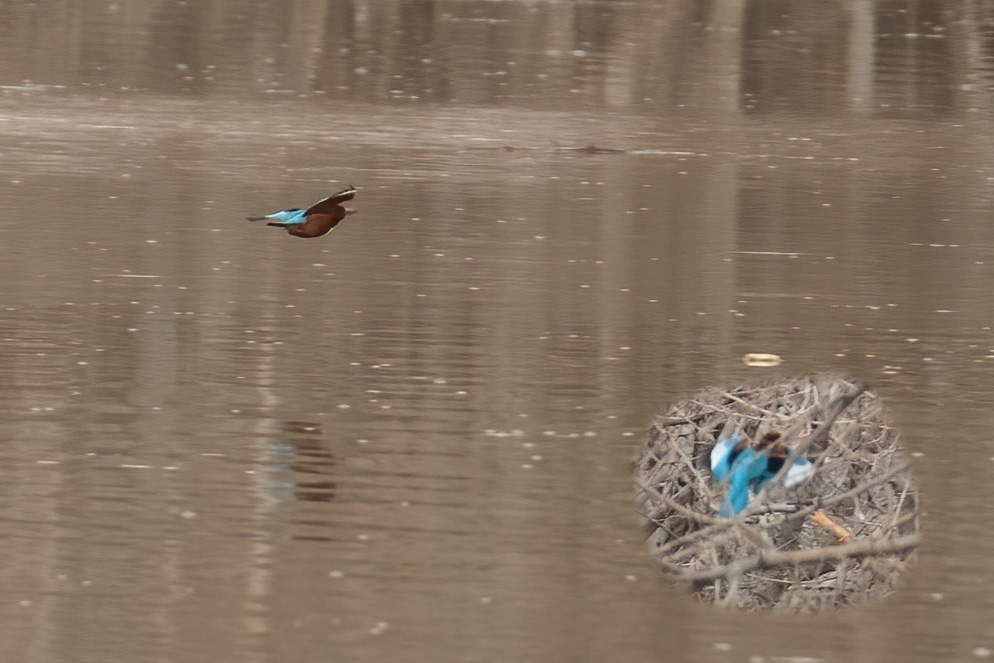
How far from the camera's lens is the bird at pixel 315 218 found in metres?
10.5

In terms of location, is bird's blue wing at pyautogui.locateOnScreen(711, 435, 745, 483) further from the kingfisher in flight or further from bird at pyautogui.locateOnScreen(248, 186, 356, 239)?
bird at pyautogui.locateOnScreen(248, 186, 356, 239)

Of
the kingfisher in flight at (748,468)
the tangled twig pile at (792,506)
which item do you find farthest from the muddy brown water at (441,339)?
the kingfisher in flight at (748,468)

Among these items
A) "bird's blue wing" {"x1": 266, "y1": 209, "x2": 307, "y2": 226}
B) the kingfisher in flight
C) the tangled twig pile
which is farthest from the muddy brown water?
the kingfisher in flight

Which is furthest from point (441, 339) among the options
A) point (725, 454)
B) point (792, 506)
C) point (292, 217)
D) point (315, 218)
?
point (792, 506)

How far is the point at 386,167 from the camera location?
1560cm

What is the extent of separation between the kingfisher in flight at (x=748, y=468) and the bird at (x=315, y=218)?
432cm

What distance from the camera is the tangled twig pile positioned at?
241 inches

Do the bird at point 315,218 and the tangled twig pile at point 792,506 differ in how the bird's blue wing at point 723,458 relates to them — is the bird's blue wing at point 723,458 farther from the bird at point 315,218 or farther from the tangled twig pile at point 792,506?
the bird at point 315,218

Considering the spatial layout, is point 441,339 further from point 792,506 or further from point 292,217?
point 792,506

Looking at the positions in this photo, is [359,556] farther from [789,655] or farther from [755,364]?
→ [755,364]

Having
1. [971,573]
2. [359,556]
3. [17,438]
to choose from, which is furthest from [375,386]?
[971,573]

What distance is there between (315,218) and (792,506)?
5.37 m

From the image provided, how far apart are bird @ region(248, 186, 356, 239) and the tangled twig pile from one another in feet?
13.7

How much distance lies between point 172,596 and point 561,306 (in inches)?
183
